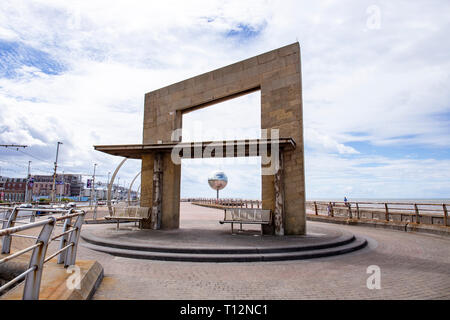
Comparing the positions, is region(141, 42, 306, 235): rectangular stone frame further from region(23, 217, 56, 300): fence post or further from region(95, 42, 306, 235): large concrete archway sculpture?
region(23, 217, 56, 300): fence post

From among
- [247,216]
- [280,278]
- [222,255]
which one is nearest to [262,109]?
[247,216]

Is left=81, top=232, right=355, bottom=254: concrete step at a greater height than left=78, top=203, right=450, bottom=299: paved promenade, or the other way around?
left=81, top=232, right=355, bottom=254: concrete step

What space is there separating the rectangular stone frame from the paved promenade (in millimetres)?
3485

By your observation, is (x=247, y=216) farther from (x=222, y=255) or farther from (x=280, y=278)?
(x=280, y=278)

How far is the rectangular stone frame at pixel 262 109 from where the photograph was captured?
34.2ft

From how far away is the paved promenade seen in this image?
179 inches

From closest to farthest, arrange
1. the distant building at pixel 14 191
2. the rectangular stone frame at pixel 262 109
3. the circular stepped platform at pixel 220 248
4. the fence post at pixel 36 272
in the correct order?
the fence post at pixel 36 272 < the circular stepped platform at pixel 220 248 < the rectangular stone frame at pixel 262 109 < the distant building at pixel 14 191

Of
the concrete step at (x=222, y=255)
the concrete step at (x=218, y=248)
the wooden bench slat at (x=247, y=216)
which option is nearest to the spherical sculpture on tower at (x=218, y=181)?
the wooden bench slat at (x=247, y=216)

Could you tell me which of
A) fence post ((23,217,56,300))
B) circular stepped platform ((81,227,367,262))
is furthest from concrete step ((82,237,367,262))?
fence post ((23,217,56,300))

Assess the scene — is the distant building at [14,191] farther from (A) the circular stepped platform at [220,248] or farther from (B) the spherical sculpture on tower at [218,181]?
(A) the circular stepped platform at [220,248]

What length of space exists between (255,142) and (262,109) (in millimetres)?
2362

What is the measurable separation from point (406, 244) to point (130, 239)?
913 centimetres

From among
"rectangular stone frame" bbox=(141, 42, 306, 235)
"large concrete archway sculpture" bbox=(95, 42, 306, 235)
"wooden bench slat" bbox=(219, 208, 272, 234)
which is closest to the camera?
"wooden bench slat" bbox=(219, 208, 272, 234)
